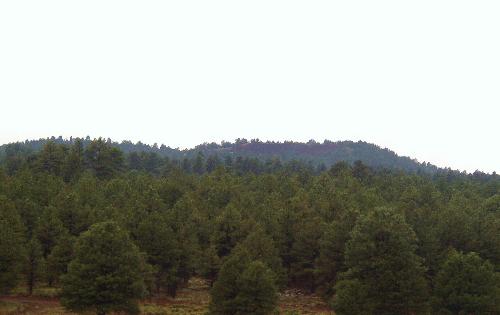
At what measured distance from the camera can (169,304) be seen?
51.0 m

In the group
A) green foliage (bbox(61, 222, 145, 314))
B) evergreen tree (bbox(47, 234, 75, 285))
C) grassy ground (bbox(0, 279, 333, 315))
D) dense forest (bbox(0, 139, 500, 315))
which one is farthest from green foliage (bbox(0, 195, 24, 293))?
green foliage (bbox(61, 222, 145, 314))

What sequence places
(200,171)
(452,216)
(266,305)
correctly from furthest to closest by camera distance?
(200,171) < (452,216) < (266,305)

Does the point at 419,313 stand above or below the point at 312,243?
below

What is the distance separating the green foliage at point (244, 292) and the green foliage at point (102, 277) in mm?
5778

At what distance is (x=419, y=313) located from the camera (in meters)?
37.8

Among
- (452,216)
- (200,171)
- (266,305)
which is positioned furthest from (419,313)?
(200,171)

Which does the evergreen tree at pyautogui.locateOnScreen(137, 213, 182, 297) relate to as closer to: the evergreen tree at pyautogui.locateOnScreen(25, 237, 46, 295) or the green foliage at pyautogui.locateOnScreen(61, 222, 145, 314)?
the evergreen tree at pyautogui.locateOnScreen(25, 237, 46, 295)

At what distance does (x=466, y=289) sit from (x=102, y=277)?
26.6 metres

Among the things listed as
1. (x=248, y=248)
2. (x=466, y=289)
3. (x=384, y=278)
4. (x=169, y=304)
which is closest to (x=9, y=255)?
(x=169, y=304)

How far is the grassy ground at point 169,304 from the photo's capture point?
43906 mm

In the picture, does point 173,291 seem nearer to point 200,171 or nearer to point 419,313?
point 419,313

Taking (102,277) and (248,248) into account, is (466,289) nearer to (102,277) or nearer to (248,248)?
(248,248)

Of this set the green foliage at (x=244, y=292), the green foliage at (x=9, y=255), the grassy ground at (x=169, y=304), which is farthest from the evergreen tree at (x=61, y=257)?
the green foliage at (x=244, y=292)

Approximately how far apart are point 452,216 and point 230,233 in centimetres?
2446
